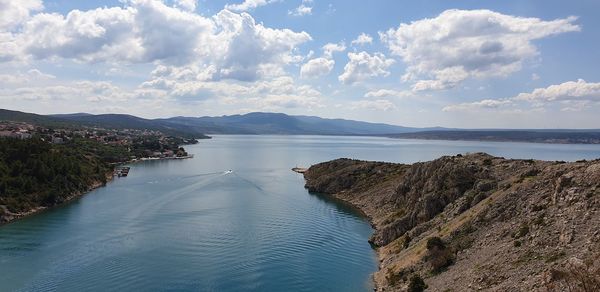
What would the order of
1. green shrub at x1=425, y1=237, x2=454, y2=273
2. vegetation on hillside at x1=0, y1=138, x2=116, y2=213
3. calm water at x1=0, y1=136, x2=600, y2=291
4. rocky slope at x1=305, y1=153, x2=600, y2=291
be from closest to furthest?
rocky slope at x1=305, y1=153, x2=600, y2=291
green shrub at x1=425, y1=237, x2=454, y2=273
calm water at x1=0, y1=136, x2=600, y2=291
vegetation on hillside at x1=0, y1=138, x2=116, y2=213

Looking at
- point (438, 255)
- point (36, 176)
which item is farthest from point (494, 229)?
point (36, 176)

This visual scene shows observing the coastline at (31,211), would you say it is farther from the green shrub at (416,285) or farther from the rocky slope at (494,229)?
the green shrub at (416,285)

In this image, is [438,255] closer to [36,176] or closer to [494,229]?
[494,229]

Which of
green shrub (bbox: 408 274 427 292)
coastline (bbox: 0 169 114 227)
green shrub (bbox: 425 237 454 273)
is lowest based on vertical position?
coastline (bbox: 0 169 114 227)

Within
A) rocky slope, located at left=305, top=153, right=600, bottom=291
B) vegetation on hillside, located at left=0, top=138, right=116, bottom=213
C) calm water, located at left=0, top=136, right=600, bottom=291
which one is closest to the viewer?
rocky slope, located at left=305, top=153, right=600, bottom=291

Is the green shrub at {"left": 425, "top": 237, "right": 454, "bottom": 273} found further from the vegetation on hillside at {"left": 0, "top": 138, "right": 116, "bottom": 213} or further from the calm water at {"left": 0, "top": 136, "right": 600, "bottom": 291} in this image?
the vegetation on hillside at {"left": 0, "top": 138, "right": 116, "bottom": 213}

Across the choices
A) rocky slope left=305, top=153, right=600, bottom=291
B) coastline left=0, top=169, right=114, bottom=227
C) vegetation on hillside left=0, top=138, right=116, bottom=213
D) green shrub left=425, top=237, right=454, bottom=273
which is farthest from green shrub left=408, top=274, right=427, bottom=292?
vegetation on hillside left=0, top=138, right=116, bottom=213

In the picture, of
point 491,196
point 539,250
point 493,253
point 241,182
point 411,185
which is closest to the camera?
point 539,250

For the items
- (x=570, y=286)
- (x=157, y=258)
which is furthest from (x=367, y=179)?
(x=570, y=286)

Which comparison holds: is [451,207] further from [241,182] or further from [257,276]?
[241,182]
